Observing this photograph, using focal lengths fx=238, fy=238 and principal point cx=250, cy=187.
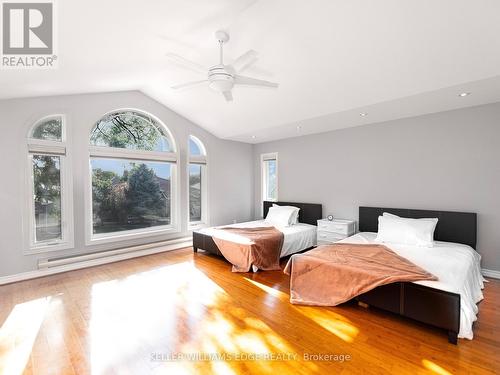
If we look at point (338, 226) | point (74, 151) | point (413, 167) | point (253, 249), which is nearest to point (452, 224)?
point (413, 167)

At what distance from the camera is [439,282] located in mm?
2211

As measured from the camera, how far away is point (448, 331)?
2115 mm

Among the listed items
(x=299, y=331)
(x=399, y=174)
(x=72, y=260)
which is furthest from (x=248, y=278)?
(x=399, y=174)

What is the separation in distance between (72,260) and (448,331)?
4880 mm

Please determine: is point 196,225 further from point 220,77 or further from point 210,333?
point 220,77

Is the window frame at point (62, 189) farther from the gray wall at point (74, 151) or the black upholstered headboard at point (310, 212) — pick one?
the black upholstered headboard at point (310, 212)

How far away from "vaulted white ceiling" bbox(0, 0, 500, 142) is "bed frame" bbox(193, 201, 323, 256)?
2.05 meters

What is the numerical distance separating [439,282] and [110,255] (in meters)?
4.66

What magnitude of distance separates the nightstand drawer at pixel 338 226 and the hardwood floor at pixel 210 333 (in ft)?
5.63

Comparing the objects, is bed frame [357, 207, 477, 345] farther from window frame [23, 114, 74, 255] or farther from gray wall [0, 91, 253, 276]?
window frame [23, 114, 74, 255]

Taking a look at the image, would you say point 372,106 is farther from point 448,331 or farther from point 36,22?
point 36,22

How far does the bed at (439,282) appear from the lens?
206 cm

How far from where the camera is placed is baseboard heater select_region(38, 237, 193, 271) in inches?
144

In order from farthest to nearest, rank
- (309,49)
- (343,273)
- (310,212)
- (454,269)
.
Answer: (310,212) < (309,49) < (343,273) < (454,269)
